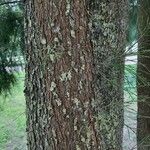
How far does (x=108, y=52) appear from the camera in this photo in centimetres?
264

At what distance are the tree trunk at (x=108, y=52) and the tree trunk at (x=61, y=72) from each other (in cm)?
50

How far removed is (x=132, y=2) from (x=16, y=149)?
11.1ft

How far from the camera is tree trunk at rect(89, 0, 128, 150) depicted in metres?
2.61

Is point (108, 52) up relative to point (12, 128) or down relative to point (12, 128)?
up

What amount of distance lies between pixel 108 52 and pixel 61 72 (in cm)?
68

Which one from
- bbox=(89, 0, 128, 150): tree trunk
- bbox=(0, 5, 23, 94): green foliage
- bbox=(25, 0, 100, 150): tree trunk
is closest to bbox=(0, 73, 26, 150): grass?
→ bbox=(0, 5, 23, 94): green foliage

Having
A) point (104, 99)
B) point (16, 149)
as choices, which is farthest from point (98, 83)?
point (16, 149)

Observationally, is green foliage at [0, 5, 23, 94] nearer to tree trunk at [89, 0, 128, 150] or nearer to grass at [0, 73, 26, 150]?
tree trunk at [89, 0, 128, 150]

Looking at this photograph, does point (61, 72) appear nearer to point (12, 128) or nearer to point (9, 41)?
point (9, 41)

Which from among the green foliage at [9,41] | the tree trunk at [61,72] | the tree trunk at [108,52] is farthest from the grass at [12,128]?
the tree trunk at [61,72]

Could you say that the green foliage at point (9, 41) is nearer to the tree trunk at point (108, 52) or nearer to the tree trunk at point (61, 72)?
the tree trunk at point (108, 52)

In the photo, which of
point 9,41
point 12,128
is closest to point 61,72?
point 9,41

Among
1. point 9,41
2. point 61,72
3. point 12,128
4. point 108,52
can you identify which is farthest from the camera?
point 12,128

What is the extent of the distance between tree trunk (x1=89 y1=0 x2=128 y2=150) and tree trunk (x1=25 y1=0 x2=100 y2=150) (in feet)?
1.63
